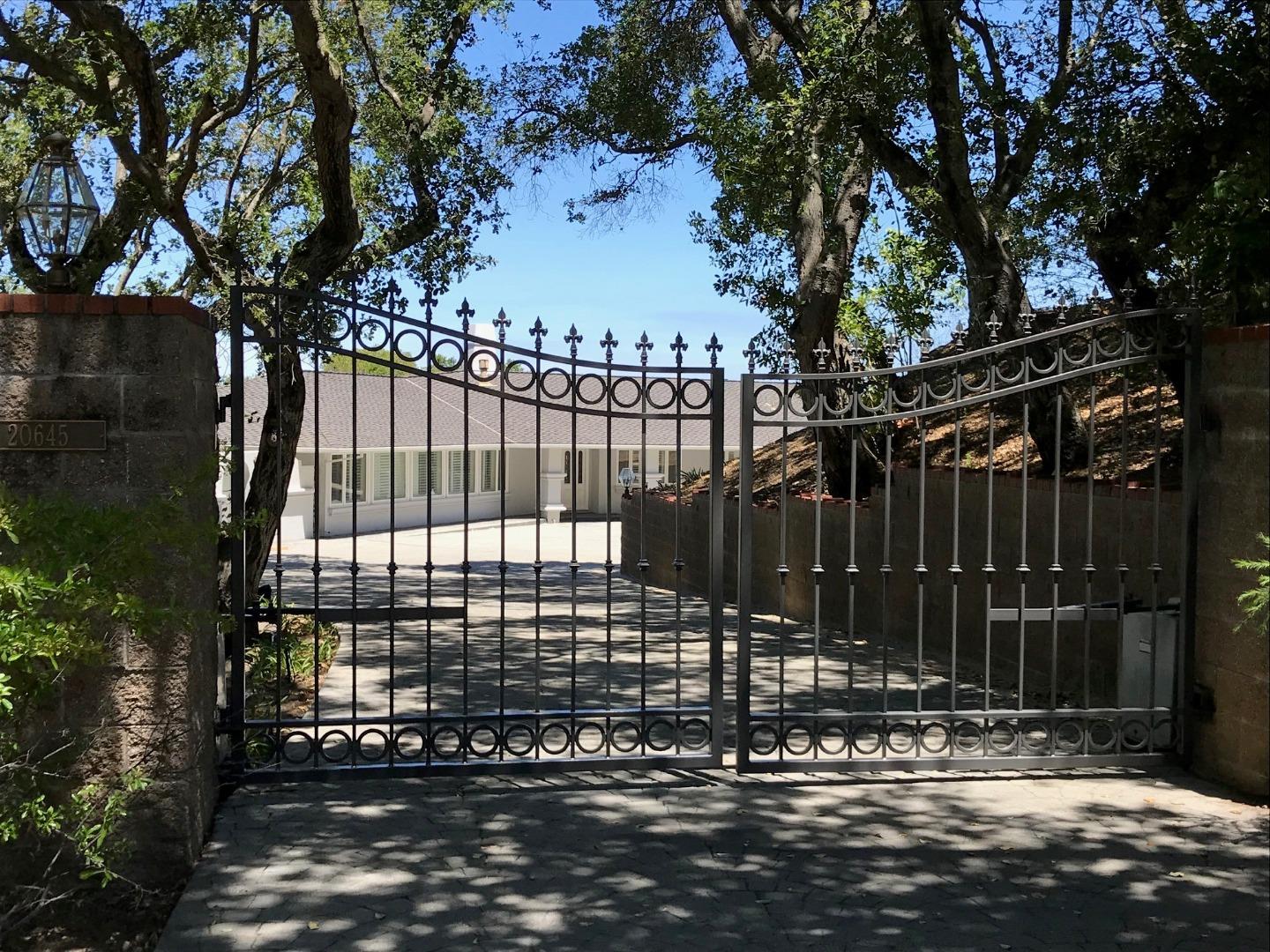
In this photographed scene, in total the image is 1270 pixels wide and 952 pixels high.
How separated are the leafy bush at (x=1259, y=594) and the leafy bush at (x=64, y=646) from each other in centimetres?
481

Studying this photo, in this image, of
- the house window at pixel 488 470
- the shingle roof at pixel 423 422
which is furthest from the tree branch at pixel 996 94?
the house window at pixel 488 470

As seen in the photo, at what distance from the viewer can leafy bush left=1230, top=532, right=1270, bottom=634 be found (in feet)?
18.5

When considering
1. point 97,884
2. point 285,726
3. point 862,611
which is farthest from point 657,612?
point 97,884

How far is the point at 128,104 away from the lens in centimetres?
1102

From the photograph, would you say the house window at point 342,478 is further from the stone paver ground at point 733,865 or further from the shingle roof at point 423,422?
the stone paver ground at point 733,865

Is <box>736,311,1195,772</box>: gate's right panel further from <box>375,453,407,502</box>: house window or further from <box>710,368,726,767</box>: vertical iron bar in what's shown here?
<box>375,453,407,502</box>: house window

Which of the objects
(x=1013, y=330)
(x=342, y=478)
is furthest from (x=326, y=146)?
(x=342, y=478)

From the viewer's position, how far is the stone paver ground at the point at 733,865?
4809 mm

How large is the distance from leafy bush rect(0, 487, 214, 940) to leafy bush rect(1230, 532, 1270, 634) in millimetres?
4806

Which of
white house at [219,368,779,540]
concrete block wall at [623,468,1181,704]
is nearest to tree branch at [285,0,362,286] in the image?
concrete block wall at [623,468,1181,704]

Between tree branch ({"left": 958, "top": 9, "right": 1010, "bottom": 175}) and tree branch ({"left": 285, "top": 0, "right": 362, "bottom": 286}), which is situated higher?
tree branch ({"left": 958, "top": 9, "right": 1010, "bottom": 175})

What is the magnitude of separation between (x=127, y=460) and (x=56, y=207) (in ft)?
3.99

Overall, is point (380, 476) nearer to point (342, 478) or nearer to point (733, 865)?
point (342, 478)

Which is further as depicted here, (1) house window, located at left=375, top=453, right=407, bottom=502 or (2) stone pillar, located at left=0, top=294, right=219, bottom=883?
(1) house window, located at left=375, top=453, right=407, bottom=502
